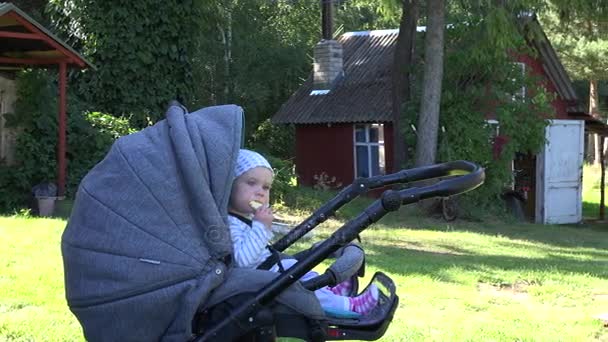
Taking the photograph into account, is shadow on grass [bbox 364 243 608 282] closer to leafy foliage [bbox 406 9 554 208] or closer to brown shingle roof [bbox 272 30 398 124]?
leafy foliage [bbox 406 9 554 208]

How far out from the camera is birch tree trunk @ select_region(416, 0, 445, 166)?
17828mm

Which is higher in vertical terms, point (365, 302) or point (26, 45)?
point (26, 45)

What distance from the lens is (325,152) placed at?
2369 centimetres

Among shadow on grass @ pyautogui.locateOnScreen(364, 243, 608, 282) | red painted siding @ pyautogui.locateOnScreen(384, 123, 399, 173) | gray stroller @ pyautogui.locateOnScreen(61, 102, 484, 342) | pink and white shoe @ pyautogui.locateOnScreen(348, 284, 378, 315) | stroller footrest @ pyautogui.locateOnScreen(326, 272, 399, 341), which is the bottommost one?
shadow on grass @ pyautogui.locateOnScreen(364, 243, 608, 282)

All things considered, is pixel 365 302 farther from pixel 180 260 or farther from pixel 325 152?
pixel 325 152

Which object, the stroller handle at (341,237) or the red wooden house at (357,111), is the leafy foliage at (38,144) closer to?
the red wooden house at (357,111)

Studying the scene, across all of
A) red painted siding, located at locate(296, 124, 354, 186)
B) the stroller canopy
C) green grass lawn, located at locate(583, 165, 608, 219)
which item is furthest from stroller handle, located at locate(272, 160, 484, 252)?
green grass lawn, located at locate(583, 165, 608, 219)

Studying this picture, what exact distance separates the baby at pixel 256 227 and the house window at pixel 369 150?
18173 mm

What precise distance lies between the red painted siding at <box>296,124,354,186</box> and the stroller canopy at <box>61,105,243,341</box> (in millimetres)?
19315

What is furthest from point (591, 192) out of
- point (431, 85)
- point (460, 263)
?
point (460, 263)

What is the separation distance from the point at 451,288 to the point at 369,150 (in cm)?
1465

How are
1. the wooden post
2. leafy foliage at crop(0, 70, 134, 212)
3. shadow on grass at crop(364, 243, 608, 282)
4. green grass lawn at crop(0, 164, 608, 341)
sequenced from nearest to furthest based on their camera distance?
1. green grass lawn at crop(0, 164, 608, 341)
2. shadow on grass at crop(364, 243, 608, 282)
3. the wooden post
4. leafy foliage at crop(0, 70, 134, 212)

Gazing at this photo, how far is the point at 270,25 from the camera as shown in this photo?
3666cm

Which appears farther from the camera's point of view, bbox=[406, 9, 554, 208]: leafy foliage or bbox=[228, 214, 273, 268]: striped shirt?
bbox=[406, 9, 554, 208]: leafy foliage
